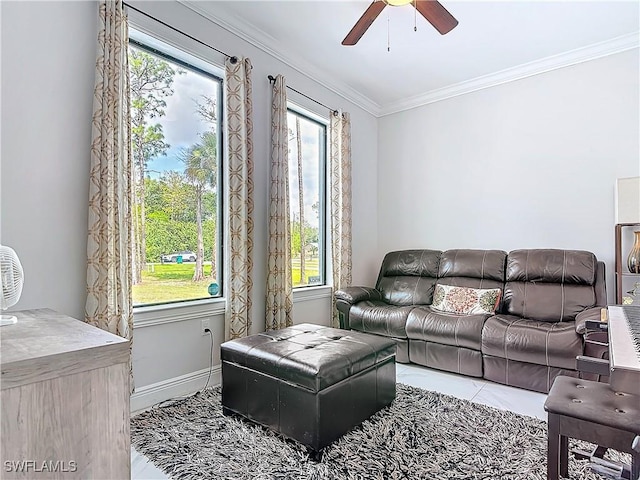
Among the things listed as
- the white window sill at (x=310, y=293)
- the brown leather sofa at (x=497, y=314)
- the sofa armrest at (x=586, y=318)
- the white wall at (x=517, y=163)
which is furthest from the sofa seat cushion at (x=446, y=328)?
the white wall at (x=517, y=163)

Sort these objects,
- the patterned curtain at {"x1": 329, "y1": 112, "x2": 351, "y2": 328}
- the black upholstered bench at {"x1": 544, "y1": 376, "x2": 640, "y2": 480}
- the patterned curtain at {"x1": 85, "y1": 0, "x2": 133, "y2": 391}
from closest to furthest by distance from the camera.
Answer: the black upholstered bench at {"x1": 544, "y1": 376, "x2": 640, "y2": 480}, the patterned curtain at {"x1": 85, "y1": 0, "x2": 133, "y2": 391}, the patterned curtain at {"x1": 329, "y1": 112, "x2": 351, "y2": 328}

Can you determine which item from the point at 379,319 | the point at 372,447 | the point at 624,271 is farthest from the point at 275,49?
the point at 624,271

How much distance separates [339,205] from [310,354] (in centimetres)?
243

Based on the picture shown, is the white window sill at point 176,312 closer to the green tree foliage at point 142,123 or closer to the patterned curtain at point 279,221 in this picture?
the green tree foliage at point 142,123

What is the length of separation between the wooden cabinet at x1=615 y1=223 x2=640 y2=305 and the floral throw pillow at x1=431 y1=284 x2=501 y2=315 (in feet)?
3.07

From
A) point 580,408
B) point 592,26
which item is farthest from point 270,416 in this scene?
point 592,26

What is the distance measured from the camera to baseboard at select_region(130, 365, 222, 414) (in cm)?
245

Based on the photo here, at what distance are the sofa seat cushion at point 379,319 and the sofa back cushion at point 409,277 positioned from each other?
382 mm

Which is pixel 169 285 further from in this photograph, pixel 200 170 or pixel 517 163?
pixel 517 163

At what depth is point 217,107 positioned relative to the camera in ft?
10.3

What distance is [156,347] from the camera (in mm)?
2596

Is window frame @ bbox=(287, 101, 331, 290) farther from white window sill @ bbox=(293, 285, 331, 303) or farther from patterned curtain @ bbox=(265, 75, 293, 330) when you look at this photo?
patterned curtain @ bbox=(265, 75, 293, 330)

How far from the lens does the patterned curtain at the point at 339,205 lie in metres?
4.24

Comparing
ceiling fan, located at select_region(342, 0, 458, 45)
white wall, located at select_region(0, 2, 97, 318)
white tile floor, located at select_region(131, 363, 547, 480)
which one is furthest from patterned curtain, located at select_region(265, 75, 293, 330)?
white wall, located at select_region(0, 2, 97, 318)
